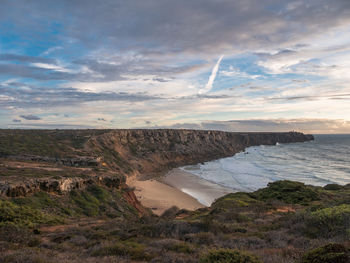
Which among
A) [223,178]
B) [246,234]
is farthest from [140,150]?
[246,234]

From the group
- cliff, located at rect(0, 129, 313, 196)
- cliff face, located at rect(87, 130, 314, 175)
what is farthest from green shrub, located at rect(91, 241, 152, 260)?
cliff face, located at rect(87, 130, 314, 175)

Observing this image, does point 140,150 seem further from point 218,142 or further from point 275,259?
point 275,259

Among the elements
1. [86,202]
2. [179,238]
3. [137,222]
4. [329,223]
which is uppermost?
[329,223]

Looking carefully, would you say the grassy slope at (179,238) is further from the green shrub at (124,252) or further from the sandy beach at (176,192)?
the sandy beach at (176,192)

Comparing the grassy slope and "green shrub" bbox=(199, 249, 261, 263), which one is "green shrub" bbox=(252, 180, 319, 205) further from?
"green shrub" bbox=(199, 249, 261, 263)

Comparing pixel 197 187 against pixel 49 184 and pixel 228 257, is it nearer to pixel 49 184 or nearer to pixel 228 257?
pixel 49 184

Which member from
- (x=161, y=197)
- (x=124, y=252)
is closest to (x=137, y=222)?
(x=124, y=252)
